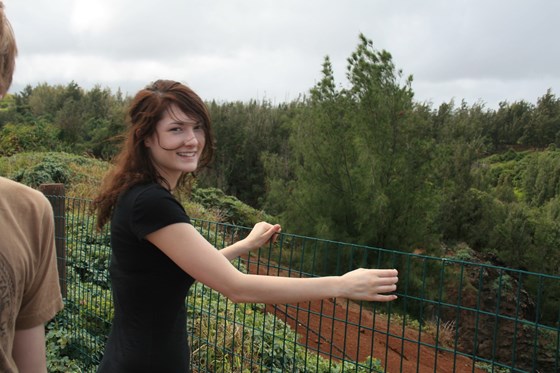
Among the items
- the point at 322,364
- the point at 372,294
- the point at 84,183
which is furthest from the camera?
the point at 84,183

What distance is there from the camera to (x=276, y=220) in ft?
51.7

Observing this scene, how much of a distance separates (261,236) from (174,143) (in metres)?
0.59

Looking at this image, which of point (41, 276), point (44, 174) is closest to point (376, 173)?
point (44, 174)

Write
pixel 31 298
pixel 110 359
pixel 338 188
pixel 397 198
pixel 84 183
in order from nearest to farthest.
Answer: pixel 31 298 < pixel 110 359 < pixel 84 183 < pixel 397 198 < pixel 338 188

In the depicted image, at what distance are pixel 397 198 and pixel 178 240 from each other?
12403mm

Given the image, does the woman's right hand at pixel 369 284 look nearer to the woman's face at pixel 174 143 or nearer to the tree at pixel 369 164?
the woman's face at pixel 174 143

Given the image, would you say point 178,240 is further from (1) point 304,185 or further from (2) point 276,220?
(2) point 276,220

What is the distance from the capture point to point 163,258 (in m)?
1.50

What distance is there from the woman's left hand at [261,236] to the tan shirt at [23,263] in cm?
93

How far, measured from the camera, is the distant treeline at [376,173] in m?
13.4

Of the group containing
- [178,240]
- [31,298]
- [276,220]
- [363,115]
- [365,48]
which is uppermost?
[365,48]

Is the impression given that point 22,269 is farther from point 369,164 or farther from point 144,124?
point 369,164

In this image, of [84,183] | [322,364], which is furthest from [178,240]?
[84,183]

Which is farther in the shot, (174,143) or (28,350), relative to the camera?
(174,143)
